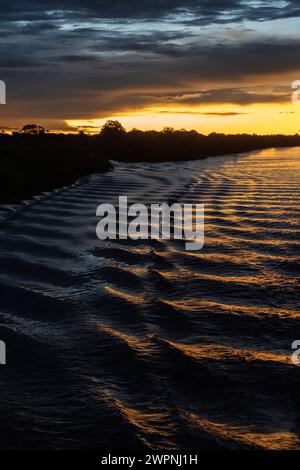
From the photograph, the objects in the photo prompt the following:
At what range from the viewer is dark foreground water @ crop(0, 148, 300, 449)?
6383mm

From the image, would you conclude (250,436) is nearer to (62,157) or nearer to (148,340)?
(148,340)

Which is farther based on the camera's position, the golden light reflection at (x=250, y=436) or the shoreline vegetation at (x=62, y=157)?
the shoreline vegetation at (x=62, y=157)

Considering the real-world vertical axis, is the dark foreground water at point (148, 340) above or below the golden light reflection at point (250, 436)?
above

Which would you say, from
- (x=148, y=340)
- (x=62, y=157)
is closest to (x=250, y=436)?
(x=148, y=340)

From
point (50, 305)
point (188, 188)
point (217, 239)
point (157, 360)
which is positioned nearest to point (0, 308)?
point (50, 305)

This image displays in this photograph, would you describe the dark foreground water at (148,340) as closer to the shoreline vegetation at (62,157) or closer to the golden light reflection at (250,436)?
the golden light reflection at (250,436)

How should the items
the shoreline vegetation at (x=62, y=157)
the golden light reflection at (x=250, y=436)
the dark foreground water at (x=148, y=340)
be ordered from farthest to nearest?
the shoreline vegetation at (x=62, y=157), the dark foreground water at (x=148, y=340), the golden light reflection at (x=250, y=436)

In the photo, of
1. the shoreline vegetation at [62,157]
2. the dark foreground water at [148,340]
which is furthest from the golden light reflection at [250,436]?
the shoreline vegetation at [62,157]

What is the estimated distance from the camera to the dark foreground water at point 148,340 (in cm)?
638

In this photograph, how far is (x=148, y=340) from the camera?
8.77m

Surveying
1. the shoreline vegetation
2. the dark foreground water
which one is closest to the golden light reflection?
the dark foreground water

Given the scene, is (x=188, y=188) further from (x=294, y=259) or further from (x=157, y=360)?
(x=157, y=360)

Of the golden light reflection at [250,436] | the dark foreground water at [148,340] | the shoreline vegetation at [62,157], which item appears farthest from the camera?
the shoreline vegetation at [62,157]

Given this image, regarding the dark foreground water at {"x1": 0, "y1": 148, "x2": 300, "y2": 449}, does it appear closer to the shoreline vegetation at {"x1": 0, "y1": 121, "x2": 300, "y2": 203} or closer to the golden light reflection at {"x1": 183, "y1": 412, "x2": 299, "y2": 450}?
the golden light reflection at {"x1": 183, "y1": 412, "x2": 299, "y2": 450}
